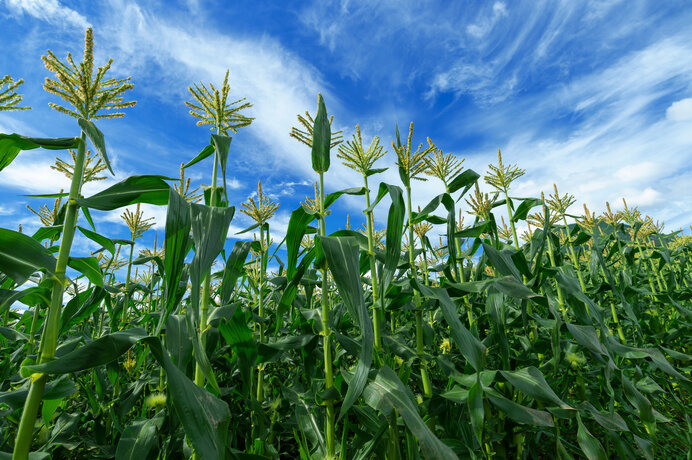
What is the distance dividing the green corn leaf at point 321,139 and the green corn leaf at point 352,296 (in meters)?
0.65

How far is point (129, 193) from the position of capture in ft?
4.44

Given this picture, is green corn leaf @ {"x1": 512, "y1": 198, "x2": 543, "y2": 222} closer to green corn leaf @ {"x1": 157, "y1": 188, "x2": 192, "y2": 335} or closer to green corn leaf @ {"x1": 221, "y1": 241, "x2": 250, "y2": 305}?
green corn leaf @ {"x1": 221, "y1": 241, "x2": 250, "y2": 305}

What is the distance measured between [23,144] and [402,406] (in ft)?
5.73

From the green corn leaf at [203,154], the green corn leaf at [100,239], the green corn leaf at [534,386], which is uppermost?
the green corn leaf at [203,154]

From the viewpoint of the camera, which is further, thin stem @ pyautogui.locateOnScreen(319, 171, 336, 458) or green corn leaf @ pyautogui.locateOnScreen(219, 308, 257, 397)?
green corn leaf @ pyautogui.locateOnScreen(219, 308, 257, 397)

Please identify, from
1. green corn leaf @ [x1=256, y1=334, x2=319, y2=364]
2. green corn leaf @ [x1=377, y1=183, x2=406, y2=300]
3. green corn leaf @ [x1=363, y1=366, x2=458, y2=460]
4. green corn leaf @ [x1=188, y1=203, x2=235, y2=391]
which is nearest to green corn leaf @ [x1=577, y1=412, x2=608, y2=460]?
green corn leaf @ [x1=363, y1=366, x2=458, y2=460]

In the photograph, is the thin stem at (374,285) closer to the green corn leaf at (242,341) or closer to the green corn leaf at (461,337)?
the green corn leaf at (461,337)

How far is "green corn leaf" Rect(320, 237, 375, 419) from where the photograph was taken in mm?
1148

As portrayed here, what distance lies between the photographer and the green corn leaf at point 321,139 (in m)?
1.90

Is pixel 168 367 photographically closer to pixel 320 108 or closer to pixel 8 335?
pixel 320 108

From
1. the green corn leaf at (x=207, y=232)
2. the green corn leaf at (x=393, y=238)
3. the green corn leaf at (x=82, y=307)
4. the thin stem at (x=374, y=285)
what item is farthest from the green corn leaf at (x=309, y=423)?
the green corn leaf at (x=82, y=307)

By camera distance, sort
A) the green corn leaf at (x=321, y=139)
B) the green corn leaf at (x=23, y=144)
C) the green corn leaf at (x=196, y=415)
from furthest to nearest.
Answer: the green corn leaf at (x=321, y=139) → the green corn leaf at (x=23, y=144) → the green corn leaf at (x=196, y=415)

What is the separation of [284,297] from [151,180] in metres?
0.81

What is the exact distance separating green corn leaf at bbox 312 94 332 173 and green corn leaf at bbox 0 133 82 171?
1056 millimetres
